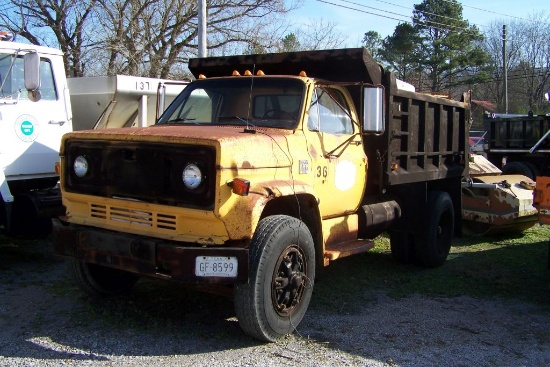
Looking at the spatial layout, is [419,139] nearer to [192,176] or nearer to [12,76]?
[192,176]

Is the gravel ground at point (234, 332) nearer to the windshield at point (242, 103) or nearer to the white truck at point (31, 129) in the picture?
the white truck at point (31, 129)

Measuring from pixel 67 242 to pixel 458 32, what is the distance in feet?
130

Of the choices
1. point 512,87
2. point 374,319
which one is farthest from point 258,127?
point 512,87

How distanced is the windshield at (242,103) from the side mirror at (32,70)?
1626mm

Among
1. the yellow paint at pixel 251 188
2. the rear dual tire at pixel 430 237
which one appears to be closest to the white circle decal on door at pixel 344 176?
the yellow paint at pixel 251 188

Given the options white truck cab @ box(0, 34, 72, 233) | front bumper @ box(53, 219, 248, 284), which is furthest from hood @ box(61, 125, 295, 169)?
white truck cab @ box(0, 34, 72, 233)

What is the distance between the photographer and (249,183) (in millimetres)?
4309

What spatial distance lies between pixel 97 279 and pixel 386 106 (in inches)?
134

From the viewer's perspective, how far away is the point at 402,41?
135ft

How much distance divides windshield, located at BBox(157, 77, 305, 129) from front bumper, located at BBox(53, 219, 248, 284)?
1.44 metres

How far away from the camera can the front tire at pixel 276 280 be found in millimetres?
4457

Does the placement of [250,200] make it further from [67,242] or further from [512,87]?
[512,87]

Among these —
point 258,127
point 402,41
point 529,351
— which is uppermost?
point 402,41

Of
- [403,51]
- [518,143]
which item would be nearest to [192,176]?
[518,143]
